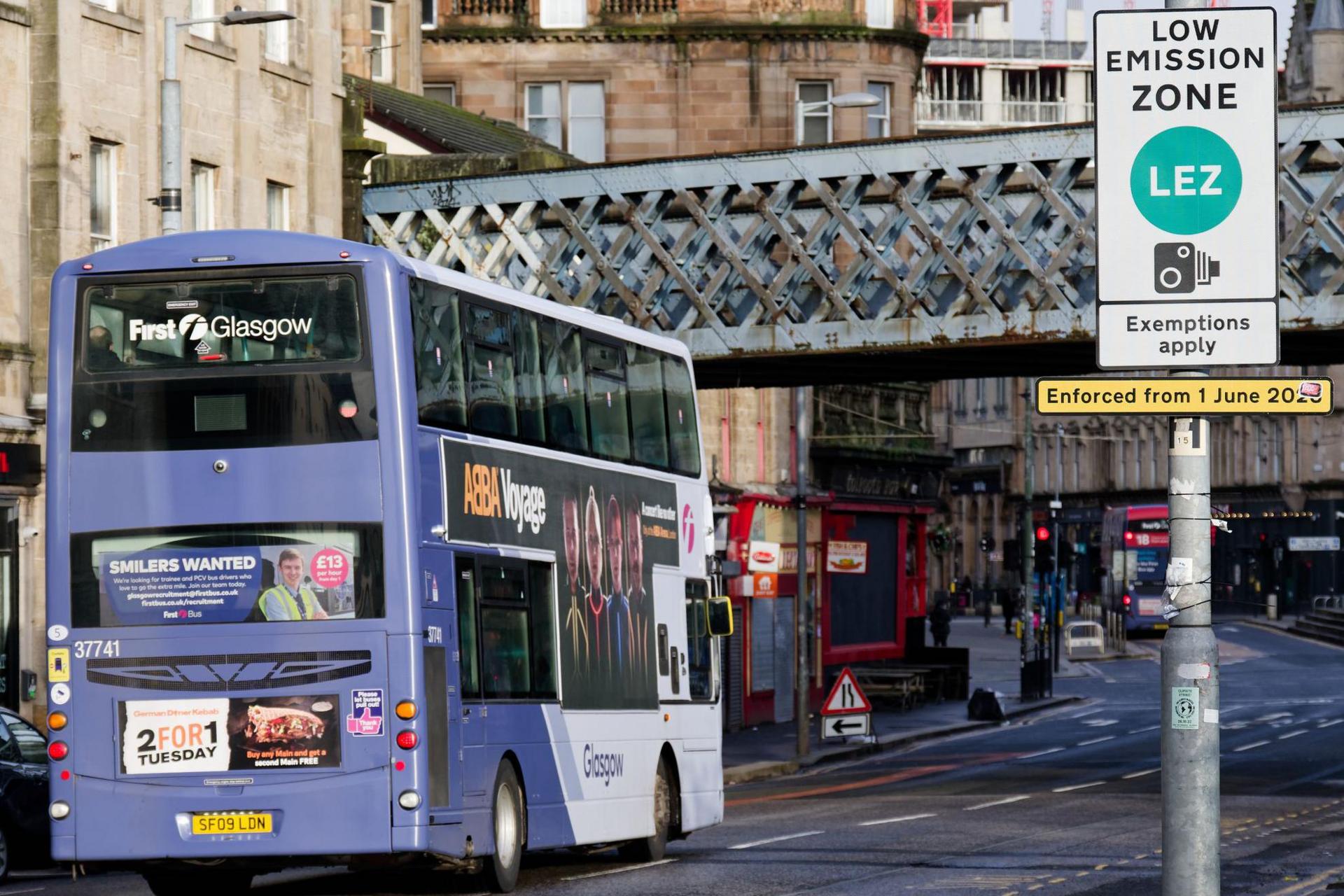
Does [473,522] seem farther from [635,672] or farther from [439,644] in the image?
[635,672]

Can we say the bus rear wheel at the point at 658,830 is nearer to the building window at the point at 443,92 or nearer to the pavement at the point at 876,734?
the pavement at the point at 876,734

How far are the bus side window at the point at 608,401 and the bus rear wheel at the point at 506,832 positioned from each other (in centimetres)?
322

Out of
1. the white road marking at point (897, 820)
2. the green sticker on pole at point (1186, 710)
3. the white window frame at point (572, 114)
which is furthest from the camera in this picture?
the white window frame at point (572, 114)

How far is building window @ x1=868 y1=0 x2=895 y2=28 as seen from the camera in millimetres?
58156

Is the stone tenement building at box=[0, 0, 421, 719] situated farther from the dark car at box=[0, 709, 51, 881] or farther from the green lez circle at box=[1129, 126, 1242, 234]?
the green lez circle at box=[1129, 126, 1242, 234]

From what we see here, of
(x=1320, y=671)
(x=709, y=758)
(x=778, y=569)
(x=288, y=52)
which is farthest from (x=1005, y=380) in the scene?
(x=709, y=758)

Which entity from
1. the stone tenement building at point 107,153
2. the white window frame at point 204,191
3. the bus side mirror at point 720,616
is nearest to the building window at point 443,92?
the stone tenement building at point 107,153

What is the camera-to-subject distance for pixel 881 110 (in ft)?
192

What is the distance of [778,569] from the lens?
50.3 meters

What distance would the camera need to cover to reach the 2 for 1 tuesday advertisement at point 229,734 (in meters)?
→ 16.1

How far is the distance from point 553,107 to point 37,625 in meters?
32.6

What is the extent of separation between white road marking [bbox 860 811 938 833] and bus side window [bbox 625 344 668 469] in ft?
17.6

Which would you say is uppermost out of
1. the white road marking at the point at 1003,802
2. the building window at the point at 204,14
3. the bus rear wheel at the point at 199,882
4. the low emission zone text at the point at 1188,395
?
the building window at the point at 204,14

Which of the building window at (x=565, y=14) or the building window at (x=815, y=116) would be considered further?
the building window at (x=565, y=14)
